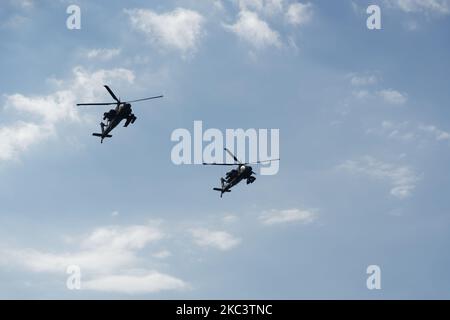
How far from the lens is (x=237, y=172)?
198 ft
